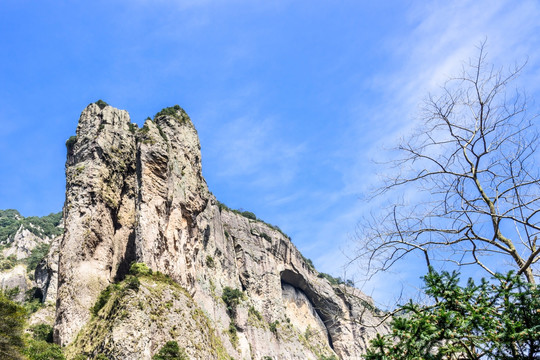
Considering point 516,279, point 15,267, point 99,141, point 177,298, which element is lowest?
point 516,279

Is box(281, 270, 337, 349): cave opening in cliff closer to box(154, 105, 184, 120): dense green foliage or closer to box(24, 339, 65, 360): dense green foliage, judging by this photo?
box(154, 105, 184, 120): dense green foliage

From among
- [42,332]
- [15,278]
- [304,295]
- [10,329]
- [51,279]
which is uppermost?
[15,278]

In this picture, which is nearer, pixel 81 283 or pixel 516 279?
pixel 516 279

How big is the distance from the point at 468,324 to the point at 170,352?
26.0 meters

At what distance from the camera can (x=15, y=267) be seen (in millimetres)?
84312

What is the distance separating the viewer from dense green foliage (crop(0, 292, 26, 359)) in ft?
76.9

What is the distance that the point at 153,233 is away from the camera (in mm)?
41844

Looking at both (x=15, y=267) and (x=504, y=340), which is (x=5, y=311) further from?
(x=15, y=267)

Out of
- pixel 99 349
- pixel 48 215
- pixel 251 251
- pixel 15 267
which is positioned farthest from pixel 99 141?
pixel 48 215

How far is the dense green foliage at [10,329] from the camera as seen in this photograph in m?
23.4

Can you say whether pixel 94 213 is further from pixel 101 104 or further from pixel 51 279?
pixel 101 104

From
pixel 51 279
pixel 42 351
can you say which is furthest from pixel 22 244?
pixel 42 351

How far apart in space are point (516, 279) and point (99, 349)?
2836 centimetres

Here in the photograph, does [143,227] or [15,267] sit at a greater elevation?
[15,267]
